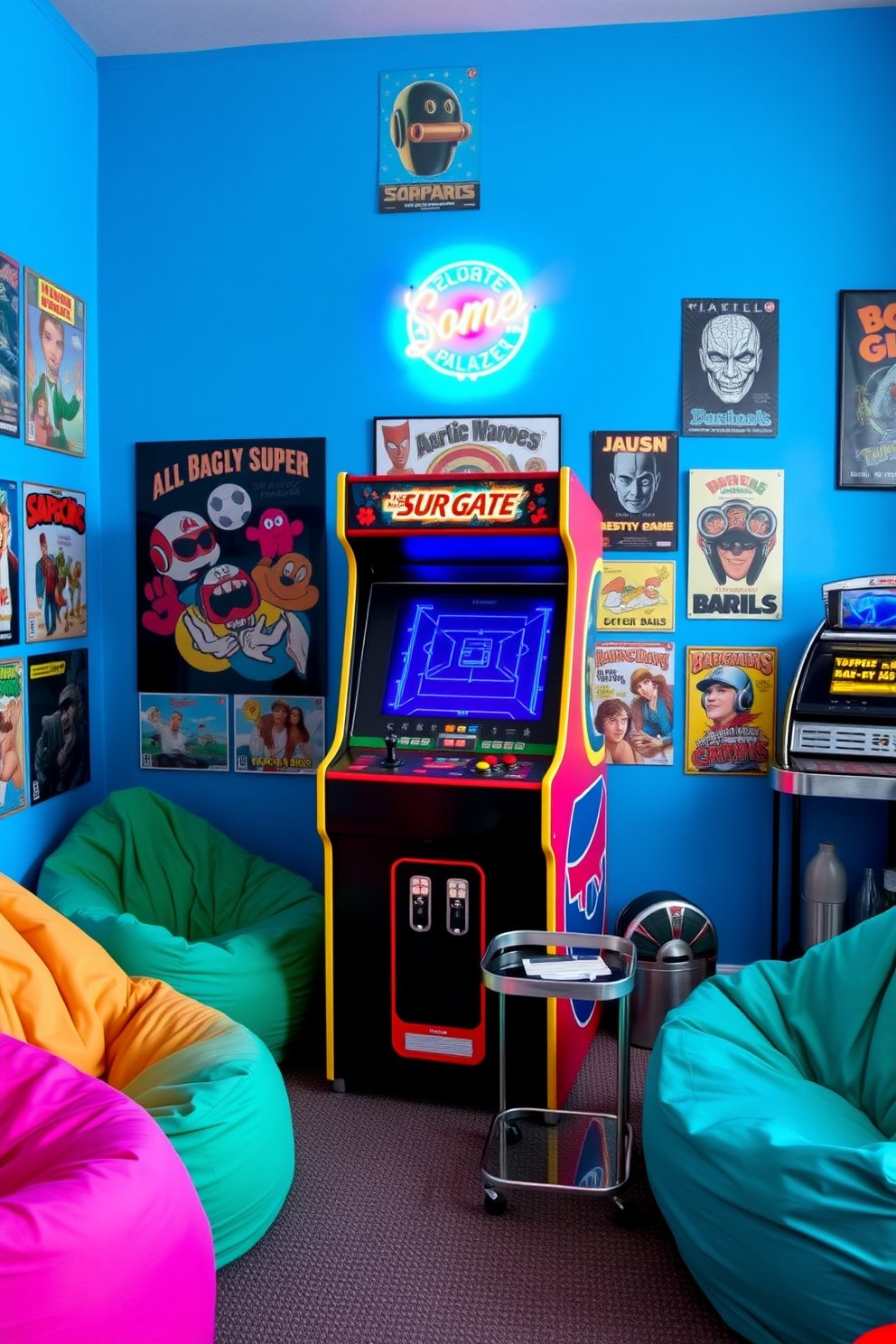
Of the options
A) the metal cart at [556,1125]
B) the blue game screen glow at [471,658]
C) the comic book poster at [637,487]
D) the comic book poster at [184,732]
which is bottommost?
the metal cart at [556,1125]

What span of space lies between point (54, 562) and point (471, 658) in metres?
1.63

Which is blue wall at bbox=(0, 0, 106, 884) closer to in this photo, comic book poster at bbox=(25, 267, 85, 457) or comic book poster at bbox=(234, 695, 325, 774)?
comic book poster at bbox=(25, 267, 85, 457)

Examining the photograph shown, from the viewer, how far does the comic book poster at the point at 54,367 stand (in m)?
3.40

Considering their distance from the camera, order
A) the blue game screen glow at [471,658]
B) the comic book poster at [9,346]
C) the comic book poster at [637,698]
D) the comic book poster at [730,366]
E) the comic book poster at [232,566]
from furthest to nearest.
A: the comic book poster at [232,566]
the comic book poster at [637,698]
the comic book poster at [730,366]
the comic book poster at [9,346]
the blue game screen glow at [471,658]

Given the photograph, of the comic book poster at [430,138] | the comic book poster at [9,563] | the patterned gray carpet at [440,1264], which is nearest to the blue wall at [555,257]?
the comic book poster at [430,138]

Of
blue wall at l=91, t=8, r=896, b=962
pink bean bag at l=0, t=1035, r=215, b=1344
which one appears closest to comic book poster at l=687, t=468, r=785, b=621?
blue wall at l=91, t=8, r=896, b=962

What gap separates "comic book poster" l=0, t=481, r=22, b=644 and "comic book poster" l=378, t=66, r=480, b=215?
5.84ft

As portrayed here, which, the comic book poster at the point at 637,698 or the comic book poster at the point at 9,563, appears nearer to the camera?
the comic book poster at the point at 9,563

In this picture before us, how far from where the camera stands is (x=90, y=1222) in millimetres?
1601

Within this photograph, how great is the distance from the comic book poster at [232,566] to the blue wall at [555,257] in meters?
0.08

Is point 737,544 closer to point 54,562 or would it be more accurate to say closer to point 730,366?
point 730,366

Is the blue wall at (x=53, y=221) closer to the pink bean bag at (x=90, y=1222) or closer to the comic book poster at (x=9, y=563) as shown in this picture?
the comic book poster at (x=9, y=563)

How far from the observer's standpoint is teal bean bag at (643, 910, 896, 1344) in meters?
1.81

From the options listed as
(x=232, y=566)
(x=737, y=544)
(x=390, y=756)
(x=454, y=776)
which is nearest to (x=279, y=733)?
(x=232, y=566)
